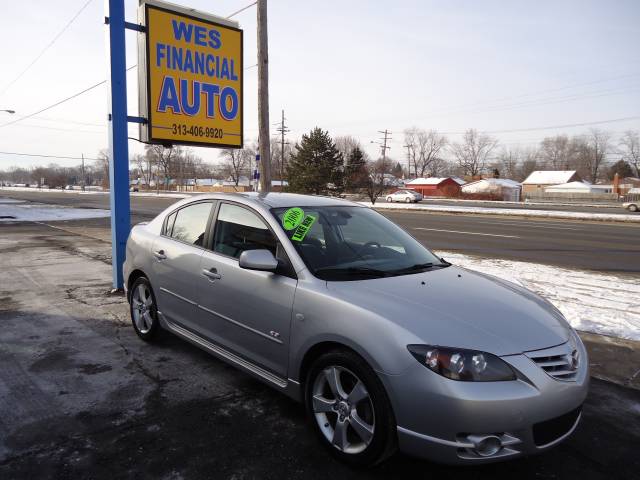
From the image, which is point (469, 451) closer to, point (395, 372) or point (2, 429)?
point (395, 372)

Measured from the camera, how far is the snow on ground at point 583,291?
218 inches

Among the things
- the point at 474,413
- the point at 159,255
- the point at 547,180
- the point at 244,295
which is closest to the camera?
the point at 474,413

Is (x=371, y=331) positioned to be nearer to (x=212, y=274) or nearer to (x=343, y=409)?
(x=343, y=409)

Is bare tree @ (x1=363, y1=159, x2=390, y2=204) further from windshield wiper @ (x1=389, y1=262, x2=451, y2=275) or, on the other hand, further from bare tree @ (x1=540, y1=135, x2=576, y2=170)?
bare tree @ (x1=540, y1=135, x2=576, y2=170)

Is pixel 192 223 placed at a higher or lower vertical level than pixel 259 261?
higher

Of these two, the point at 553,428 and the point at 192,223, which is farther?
the point at 192,223

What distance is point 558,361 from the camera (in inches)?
103

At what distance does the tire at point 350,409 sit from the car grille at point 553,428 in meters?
0.73

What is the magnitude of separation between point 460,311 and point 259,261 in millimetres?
1315

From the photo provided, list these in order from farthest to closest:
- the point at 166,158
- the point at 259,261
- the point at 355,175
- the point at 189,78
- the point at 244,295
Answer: the point at 166,158, the point at 355,175, the point at 189,78, the point at 244,295, the point at 259,261

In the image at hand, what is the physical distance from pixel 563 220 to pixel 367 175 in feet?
62.4

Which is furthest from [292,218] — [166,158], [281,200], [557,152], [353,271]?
[557,152]

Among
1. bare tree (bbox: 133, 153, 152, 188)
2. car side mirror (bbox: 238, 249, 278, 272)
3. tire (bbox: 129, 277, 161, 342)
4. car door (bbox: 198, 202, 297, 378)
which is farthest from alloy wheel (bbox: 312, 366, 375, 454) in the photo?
bare tree (bbox: 133, 153, 152, 188)

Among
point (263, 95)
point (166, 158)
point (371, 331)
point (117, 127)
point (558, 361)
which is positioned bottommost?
point (558, 361)
